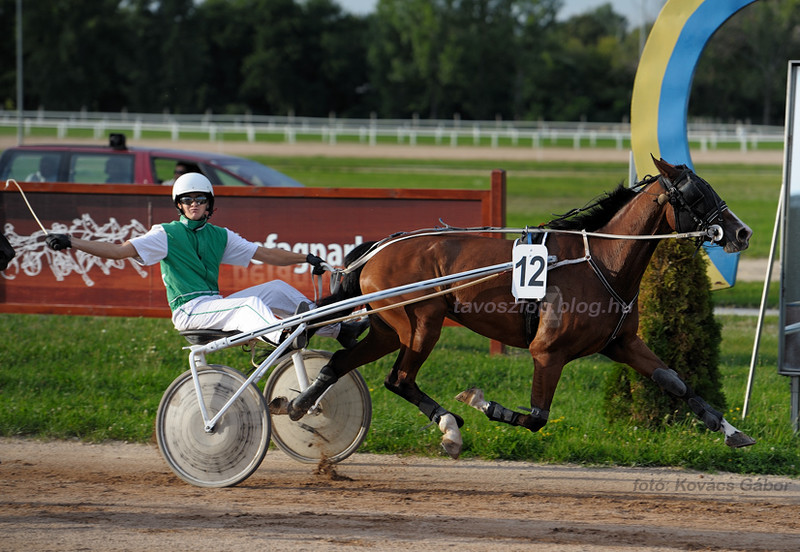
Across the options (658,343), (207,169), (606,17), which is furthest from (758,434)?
(606,17)

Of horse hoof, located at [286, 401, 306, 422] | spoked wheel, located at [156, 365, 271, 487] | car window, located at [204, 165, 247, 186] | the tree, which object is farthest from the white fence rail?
spoked wheel, located at [156, 365, 271, 487]

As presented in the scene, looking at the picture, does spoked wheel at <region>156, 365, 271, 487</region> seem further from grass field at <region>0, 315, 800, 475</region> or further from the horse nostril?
the horse nostril

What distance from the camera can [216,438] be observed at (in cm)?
551

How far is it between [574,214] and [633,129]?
2.01m

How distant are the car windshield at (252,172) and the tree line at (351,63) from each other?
143 feet

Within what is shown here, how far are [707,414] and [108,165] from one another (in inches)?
352

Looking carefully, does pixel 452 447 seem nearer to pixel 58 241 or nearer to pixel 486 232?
pixel 486 232

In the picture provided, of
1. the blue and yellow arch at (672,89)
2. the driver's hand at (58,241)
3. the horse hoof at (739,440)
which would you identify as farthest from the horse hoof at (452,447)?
the blue and yellow arch at (672,89)

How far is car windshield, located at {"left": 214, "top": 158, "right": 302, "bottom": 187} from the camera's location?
12344mm

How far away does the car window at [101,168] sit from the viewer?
12195 millimetres

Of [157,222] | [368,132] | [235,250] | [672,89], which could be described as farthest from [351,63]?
[235,250]

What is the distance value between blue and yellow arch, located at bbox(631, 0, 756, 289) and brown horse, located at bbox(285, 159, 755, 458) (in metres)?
1.73

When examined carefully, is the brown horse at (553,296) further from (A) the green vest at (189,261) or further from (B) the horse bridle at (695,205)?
(A) the green vest at (189,261)

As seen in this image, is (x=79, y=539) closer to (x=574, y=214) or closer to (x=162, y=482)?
(x=162, y=482)
